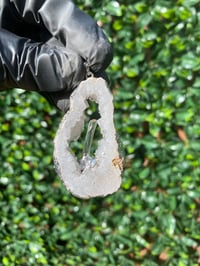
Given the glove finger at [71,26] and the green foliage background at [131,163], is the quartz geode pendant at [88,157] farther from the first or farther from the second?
the green foliage background at [131,163]

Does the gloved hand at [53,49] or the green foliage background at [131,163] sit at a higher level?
the gloved hand at [53,49]

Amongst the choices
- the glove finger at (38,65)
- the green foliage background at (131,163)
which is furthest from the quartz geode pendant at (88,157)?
the green foliage background at (131,163)

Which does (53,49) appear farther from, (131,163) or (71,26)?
(131,163)

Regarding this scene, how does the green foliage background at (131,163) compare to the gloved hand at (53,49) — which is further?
the green foliage background at (131,163)

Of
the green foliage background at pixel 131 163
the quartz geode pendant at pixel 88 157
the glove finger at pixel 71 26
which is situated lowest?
the green foliage background at pixel 131 163

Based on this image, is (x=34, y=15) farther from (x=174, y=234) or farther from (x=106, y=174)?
(x=174, y=234)

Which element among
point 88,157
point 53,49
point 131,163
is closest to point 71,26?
point 53,49
